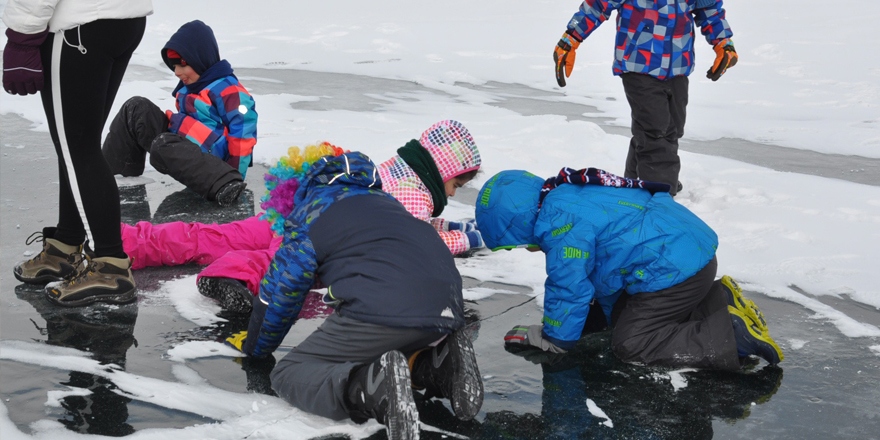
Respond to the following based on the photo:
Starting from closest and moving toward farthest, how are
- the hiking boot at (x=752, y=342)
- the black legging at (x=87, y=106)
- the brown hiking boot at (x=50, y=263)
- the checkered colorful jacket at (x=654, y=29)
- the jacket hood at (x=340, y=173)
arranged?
the jacket hood at (x=340, y=173) < the hiking boot at (x=752, y=342) < the black legging at (x=87, y=106) < the brown hiking boot at (x=50, y=263) < the checkered colorful jacket at (x=654, y=29)

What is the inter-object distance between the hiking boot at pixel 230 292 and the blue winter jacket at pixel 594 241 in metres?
1.05

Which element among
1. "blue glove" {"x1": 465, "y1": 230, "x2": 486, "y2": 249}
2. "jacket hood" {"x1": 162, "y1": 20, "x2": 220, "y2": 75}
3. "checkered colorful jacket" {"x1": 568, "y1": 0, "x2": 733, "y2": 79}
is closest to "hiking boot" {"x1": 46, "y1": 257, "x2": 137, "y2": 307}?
"blue glove" {"x1": 465, "y1": 230, "x2": 486, "y2": 249}

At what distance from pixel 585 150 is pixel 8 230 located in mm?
3931

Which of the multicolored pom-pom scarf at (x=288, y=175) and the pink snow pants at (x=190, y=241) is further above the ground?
the multicolored pom-pom scarf at (x=288, y=175)

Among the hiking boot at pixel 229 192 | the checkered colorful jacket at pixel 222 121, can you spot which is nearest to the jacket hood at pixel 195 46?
the checkered colorful jacket at pixel 222 121

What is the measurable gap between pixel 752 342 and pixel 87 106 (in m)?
2.58

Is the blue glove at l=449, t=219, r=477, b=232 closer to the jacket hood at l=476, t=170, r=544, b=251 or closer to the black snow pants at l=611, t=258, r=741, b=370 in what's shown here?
the jacket hood at l=476, t=170, r=544, b=251

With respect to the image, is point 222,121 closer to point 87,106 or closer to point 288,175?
point 87,106

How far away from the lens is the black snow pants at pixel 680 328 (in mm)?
2783

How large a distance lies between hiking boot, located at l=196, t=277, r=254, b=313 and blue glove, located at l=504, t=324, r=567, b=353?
106 centimetres

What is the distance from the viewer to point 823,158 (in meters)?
6.61

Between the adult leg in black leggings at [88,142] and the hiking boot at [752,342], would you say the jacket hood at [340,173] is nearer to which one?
the adult leg in black leggings at [88,142]

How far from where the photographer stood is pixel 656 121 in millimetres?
4703

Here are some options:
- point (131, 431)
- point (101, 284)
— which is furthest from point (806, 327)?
point (101, 284)
